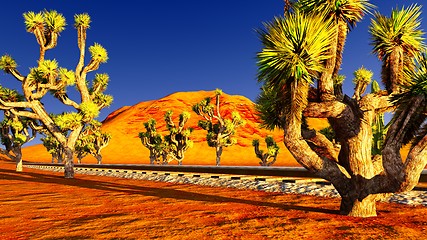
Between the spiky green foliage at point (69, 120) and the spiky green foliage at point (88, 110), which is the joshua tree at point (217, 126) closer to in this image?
the spiky green foliage at point (88, 110)

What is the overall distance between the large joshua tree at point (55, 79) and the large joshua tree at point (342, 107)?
1695 centimetres

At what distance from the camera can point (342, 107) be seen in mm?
8078

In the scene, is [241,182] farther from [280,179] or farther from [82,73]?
[82,73]

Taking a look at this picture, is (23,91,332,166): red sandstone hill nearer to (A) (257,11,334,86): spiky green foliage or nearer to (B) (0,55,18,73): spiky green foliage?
(B) (0,55,18,73): spiky green foliage

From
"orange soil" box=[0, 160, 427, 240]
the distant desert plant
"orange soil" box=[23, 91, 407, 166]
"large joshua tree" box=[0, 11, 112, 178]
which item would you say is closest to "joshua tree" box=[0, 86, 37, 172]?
"large joshua tree" box=[0, 11, 112, 178]

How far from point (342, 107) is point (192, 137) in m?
80.5

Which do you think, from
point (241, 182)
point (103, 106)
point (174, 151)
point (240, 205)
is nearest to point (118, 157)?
point (174, 151)

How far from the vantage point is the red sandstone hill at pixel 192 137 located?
74062 mm

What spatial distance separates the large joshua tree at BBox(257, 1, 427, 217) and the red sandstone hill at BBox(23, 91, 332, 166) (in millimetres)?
50169

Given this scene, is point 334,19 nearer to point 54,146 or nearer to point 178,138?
point 178,138

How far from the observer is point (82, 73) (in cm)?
2250

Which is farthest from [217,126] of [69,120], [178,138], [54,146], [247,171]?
[54,146]

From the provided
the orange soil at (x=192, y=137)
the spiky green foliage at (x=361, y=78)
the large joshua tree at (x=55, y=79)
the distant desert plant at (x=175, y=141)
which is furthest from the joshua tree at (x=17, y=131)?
the orange soil at (x=192, y=137)

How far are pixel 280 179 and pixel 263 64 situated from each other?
8.81m
